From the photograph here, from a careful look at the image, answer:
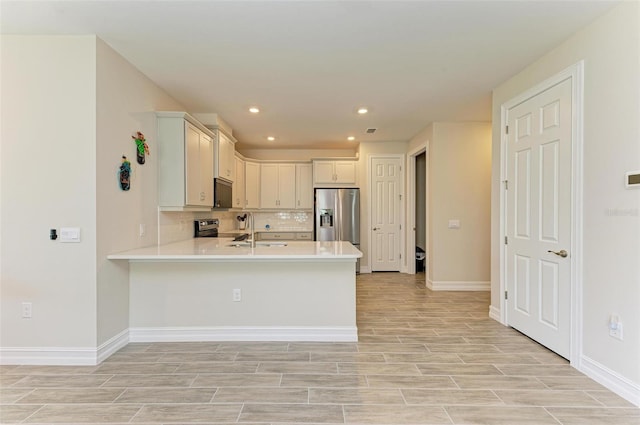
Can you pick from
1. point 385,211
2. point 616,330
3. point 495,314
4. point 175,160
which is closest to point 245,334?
point 175,160

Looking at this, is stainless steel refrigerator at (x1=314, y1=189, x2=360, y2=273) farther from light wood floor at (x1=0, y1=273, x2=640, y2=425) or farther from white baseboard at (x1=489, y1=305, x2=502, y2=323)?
light wood floor at (x1=0, y1=273, x2=640, y2=425)

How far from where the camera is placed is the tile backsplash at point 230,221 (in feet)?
12.1

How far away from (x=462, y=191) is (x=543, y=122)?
2090 millimetres

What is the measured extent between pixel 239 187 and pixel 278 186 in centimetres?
97

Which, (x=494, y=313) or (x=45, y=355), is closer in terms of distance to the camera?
(x=45, y=355)

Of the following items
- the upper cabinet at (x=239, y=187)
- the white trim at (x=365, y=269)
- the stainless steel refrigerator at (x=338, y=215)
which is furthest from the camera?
the white trim at (x=365, y=269)

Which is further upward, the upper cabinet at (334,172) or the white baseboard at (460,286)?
the upper cabinet at (334,172)

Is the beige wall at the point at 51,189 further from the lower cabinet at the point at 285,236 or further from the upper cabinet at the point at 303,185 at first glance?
the upper cabinet at the point at 303,185

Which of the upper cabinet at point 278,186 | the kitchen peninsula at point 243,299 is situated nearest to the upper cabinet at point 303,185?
the upper cabinet at point 278,186

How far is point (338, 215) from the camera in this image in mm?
6012

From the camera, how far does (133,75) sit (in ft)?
9.67

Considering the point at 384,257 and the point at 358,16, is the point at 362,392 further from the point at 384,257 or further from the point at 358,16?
the point at 384,257

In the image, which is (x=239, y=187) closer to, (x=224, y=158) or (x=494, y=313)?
(x=224, y=158)

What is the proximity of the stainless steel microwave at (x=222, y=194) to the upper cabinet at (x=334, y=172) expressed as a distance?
73.5 inches
